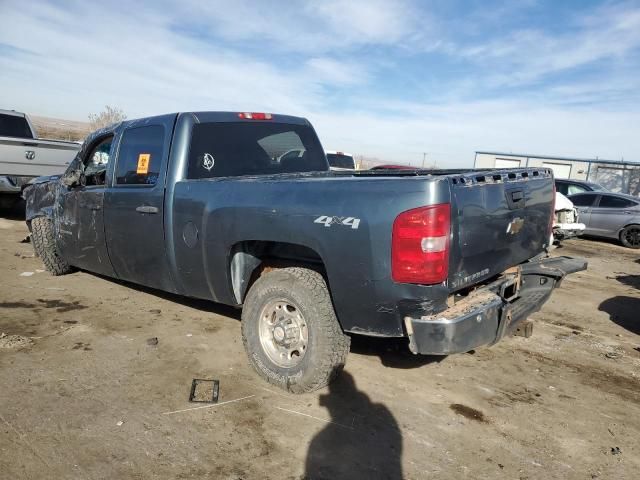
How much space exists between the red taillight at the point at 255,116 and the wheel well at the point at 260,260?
1.48m

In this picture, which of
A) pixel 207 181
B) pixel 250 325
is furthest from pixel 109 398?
pixel 207 181

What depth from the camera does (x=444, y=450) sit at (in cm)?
274

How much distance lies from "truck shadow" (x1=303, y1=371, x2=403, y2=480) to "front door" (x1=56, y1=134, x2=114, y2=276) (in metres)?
2.75

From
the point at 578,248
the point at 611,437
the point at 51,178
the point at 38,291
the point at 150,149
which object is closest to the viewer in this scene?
the point at 611,437

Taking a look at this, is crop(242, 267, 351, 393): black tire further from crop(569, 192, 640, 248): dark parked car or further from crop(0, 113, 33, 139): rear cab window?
crop(569, 192, 640, 248): dark parked car

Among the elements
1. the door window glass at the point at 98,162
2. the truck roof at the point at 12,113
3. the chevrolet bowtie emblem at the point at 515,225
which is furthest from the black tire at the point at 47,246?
the truck roof at the point at 12,113

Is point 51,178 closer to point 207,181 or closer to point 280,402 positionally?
point 207,181

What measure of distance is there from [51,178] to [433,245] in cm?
539

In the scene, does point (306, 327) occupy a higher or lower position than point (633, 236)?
lower

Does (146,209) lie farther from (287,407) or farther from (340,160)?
(340,160)

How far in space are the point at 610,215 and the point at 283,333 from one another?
11.7 meters

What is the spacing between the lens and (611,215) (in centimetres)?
1212

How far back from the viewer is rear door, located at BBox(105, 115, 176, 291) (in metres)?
3.94

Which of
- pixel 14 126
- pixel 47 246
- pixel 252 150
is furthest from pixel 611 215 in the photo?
pixel 14 126
